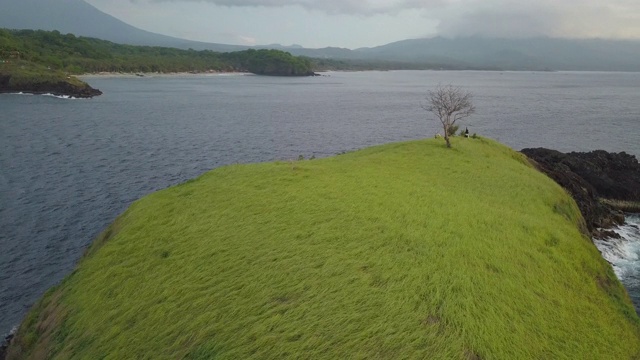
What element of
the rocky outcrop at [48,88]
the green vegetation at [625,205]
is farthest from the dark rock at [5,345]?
the rocky outcrop at [48,88]

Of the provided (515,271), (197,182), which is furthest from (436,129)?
(515,271)

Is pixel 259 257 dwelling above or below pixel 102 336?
above

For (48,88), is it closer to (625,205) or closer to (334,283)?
(334,283)

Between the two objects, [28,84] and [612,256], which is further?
[28,84]

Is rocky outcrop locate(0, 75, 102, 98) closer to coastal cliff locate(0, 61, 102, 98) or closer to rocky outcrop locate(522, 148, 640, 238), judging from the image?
coastal cliff locate(0, 61, 102, 98)

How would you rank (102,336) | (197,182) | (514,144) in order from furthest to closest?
(514,144) → (197,182) → (102,336)

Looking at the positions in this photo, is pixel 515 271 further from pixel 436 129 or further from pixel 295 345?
pixel 436 129
